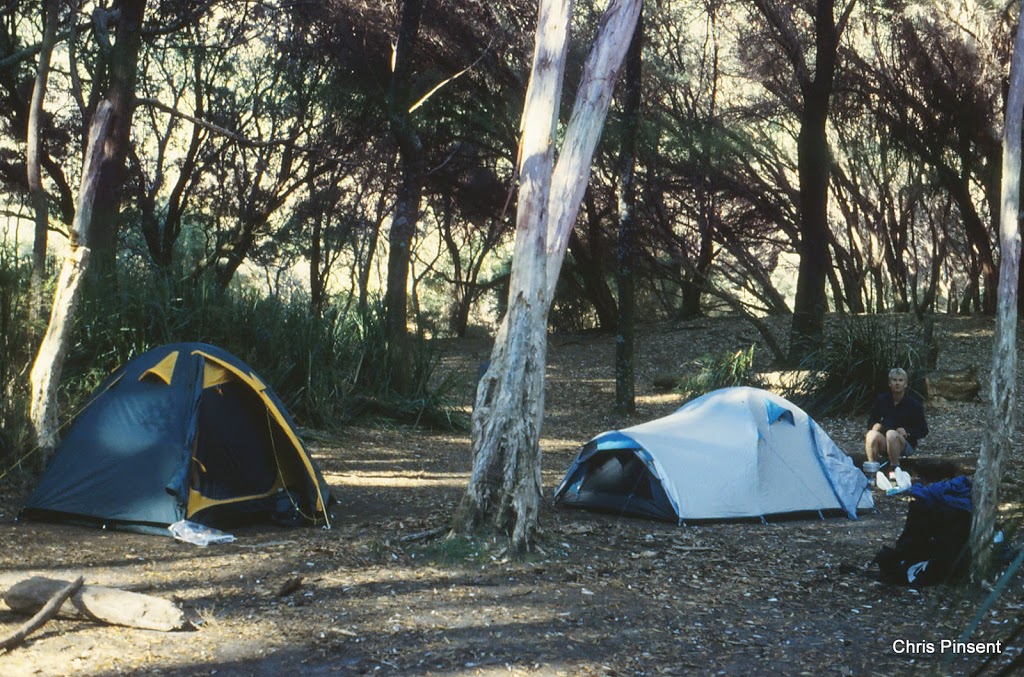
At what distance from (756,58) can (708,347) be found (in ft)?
19.4

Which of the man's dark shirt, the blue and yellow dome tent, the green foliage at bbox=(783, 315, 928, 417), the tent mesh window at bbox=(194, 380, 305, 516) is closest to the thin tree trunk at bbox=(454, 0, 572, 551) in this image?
the blue and yellow dome tent

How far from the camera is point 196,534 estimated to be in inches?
285

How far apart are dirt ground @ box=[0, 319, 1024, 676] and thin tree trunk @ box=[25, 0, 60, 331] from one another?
216cm

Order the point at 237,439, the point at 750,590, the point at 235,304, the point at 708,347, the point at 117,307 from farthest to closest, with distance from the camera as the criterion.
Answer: the point at 708,347
the point at 235,304
the point at 117,307
the point at 237,439
the point at 750,590

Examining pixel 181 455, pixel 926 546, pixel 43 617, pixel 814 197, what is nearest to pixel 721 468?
pixel 926 546

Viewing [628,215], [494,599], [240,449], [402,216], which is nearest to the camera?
[494,599]

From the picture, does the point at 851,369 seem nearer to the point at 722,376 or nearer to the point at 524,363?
the point at 722,376

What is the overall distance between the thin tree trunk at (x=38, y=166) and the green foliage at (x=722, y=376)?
9332 mm

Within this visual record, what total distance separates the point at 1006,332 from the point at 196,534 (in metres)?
5.54

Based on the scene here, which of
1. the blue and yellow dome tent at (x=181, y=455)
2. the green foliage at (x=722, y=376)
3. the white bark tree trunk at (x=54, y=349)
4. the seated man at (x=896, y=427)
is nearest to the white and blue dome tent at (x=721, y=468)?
the seated man at (x=896, y=427)

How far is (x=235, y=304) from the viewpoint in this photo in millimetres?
12500

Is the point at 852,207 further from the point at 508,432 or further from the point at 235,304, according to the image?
the point at 508,432

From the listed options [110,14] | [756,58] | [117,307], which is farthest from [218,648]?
[756,58]

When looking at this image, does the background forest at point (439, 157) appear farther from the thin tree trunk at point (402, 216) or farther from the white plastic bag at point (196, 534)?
the white plastic bag at point (196, 534)
